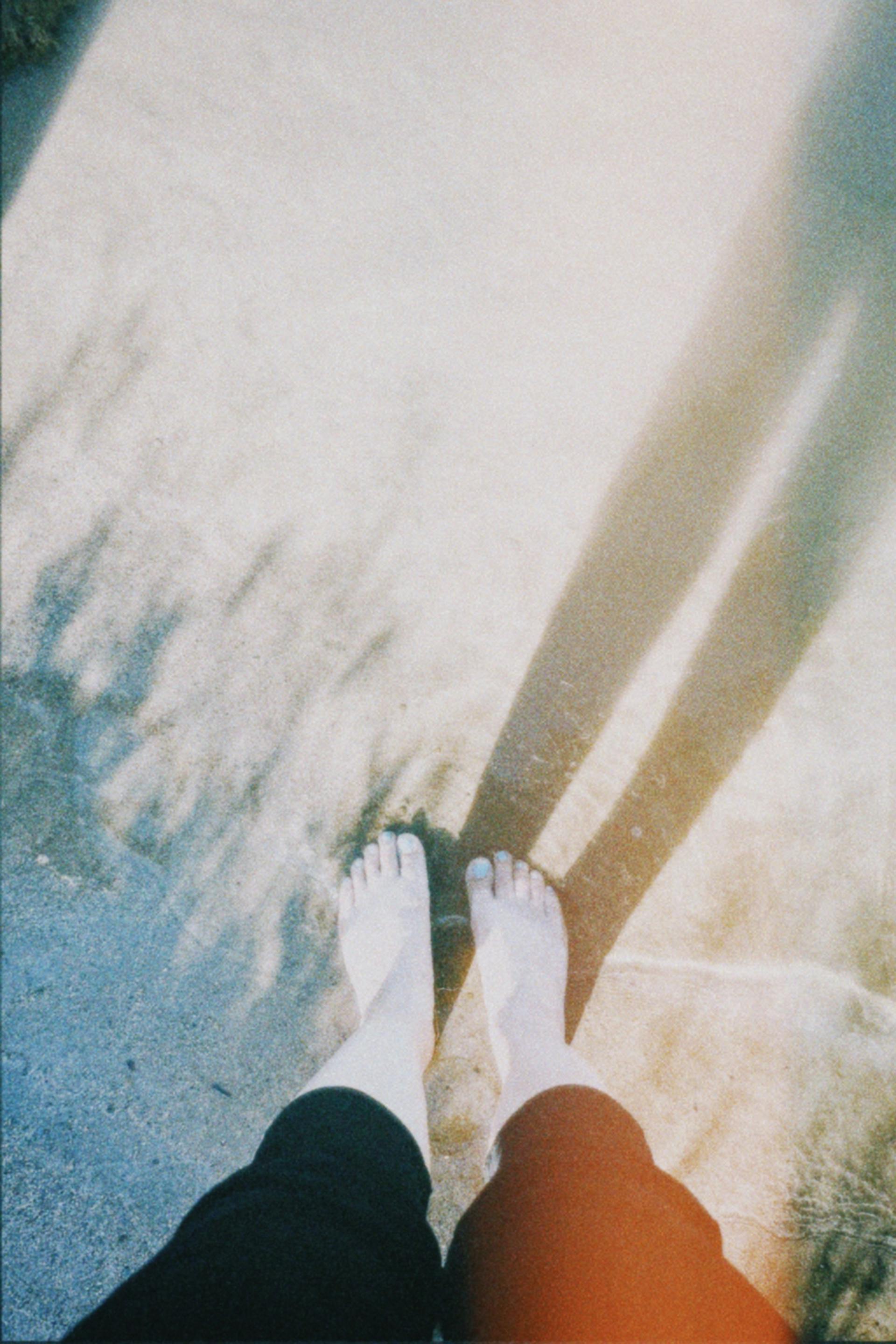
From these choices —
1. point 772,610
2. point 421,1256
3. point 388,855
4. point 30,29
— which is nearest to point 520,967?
point 388,855

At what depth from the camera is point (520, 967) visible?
189 centimetres

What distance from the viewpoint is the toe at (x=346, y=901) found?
2.00 m

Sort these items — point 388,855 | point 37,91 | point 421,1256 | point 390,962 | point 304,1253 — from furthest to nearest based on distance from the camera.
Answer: point 37,91 < point 388,855 < point 390,962 < point 421,1256 < point 304,1253

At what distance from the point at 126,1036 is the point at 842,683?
2437 mm

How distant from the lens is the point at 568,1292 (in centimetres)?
108

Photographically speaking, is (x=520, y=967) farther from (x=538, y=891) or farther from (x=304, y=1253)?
(x=304, y=1253)

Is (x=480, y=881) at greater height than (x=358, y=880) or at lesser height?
greater

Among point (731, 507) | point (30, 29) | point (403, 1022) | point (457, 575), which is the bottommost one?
point (403, 1022)

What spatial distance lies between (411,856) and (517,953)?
0.42 m

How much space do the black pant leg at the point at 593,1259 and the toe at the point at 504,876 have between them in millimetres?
645

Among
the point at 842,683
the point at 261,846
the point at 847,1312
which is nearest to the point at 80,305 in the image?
the point at 261,846

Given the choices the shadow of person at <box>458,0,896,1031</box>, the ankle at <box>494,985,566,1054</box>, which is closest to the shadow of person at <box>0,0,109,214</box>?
the shadow of person at <box>458,0,896,1031</box>

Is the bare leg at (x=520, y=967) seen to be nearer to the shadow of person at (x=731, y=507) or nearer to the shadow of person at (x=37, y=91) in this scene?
the shadow of person at (x=731, y=507)

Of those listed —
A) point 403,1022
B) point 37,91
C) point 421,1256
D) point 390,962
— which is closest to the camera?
point 421,1256
